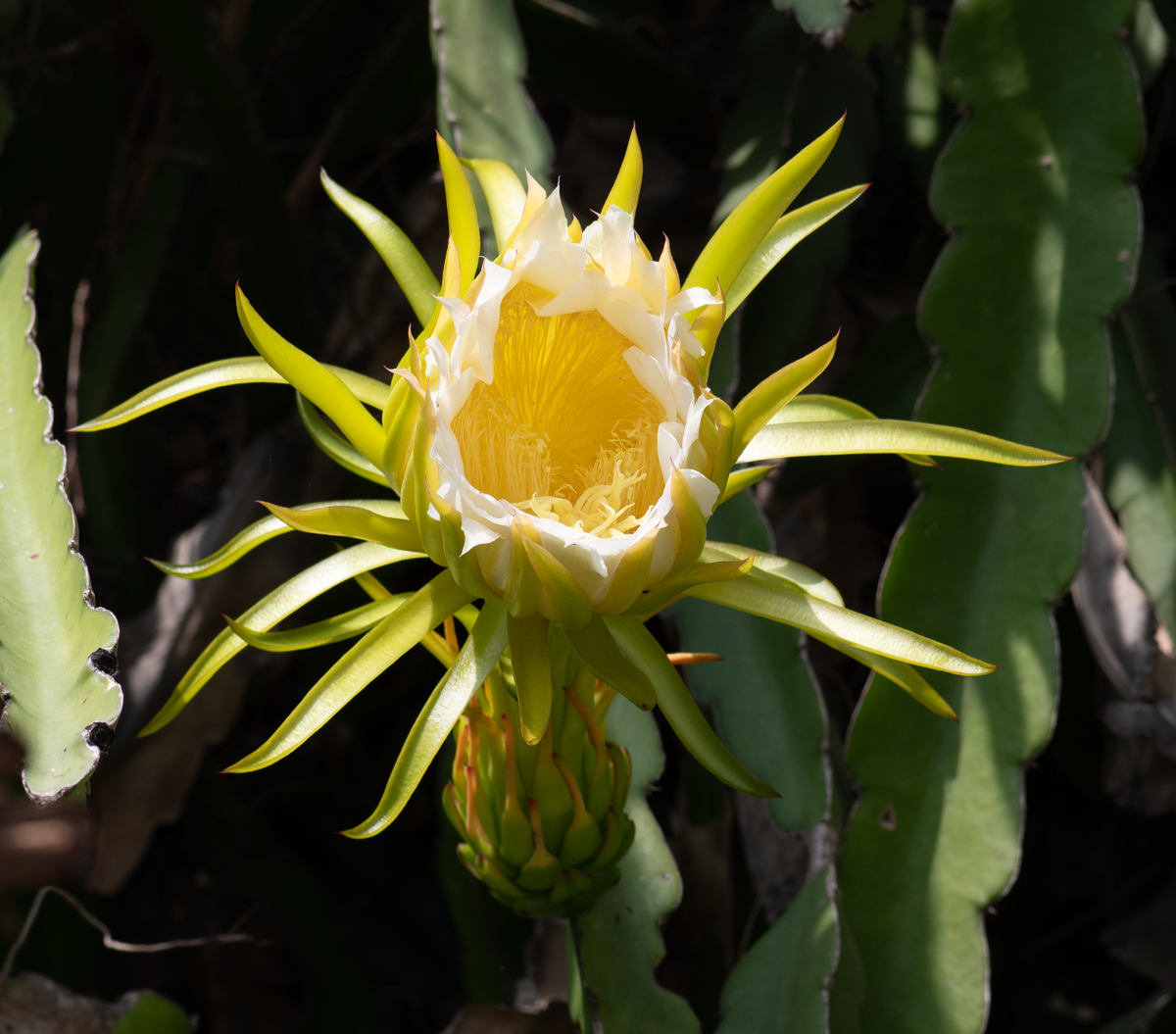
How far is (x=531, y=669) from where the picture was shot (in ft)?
1.83

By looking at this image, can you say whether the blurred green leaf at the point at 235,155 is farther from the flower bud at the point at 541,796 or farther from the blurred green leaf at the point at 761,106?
the flower bud at the point at 541,796

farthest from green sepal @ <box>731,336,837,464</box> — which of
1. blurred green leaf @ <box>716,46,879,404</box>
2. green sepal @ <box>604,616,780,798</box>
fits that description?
blurred green leaf @ <box>716,46,879,404</box>

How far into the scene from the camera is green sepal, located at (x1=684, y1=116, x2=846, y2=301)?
59cm

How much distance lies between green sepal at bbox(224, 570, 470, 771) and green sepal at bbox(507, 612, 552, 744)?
4cm

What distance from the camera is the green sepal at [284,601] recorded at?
1.98ft

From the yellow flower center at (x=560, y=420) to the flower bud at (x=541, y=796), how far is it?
117 mm

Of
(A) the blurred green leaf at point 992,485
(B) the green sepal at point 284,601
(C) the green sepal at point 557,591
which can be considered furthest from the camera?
(A) the blurred green leaf at point 992,485

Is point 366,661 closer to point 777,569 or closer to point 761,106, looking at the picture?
point 777,569

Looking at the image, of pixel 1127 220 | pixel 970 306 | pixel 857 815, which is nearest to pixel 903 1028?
pixel 857 815

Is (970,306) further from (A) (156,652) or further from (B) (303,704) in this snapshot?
(A) (156,652)

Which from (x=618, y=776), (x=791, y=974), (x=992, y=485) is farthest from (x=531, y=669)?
(x=992, y=485)

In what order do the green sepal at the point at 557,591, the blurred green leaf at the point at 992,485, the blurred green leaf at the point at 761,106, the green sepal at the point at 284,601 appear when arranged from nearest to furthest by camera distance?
1. the green sepal at the point at 557,591
2. the green sepal at the point at 284,601
3. the blurred green leaf at the point at 992,485
4. the blurred green leaf at the point at 761,106

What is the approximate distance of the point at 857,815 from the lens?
0.87 metres

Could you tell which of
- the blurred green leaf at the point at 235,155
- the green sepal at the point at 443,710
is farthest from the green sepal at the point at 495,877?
the blurred green leaf at the point at 235,155
